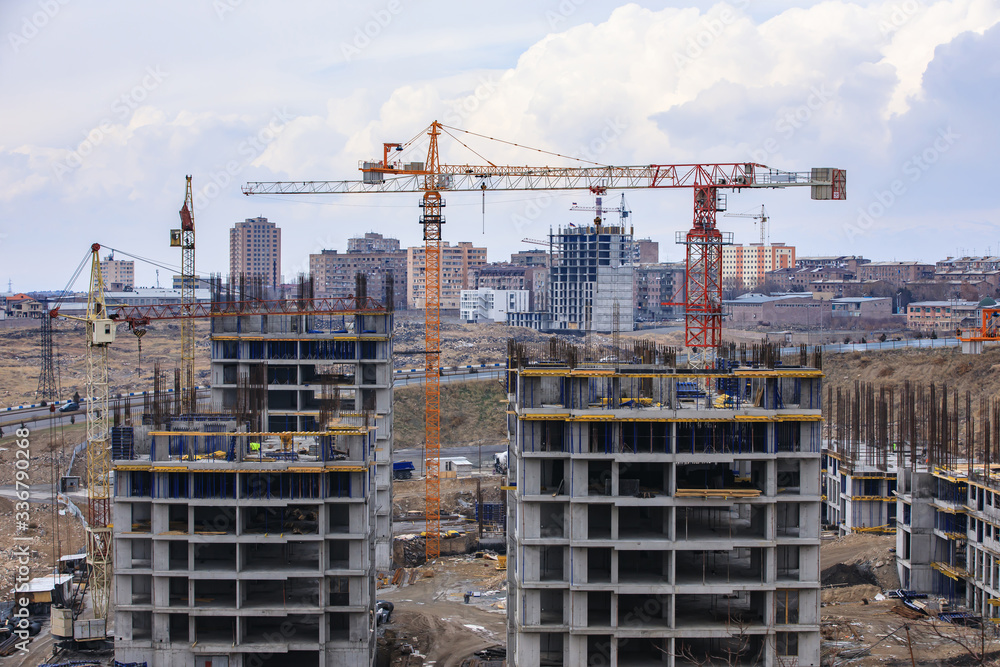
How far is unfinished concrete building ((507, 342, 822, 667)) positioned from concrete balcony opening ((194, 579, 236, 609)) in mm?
8943

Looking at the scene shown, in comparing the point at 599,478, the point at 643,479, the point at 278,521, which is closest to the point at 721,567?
the point at 643,479

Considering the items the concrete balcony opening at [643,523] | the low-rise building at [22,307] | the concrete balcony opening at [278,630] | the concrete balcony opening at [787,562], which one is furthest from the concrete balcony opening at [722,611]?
the low-rise building at [22,307]

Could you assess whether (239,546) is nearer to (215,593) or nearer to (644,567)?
(215,593)

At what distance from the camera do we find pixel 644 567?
3127cm

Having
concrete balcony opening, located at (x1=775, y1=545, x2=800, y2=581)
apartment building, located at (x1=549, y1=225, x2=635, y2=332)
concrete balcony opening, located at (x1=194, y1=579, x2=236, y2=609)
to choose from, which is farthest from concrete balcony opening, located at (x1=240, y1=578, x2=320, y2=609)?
apartment building, located at (x1=549, y1=225, x2=635, y2=332)

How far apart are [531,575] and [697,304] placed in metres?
32.3

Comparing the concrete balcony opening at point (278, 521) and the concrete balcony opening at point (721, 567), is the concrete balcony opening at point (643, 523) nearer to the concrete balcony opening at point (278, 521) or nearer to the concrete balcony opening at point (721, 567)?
the concrete balcony opening at point (721, 567)

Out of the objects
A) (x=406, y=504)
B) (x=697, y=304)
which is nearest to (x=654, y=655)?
(x=697, y=304)

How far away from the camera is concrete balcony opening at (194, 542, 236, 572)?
3170cm

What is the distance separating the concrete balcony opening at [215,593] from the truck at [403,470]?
4710cm

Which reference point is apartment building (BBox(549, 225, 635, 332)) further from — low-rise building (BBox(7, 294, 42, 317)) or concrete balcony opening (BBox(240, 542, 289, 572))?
concrete balcony opening (BBox(240, 542, 289, 572))

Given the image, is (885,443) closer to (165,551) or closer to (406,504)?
(406,504)

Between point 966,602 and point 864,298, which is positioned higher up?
point 864,298

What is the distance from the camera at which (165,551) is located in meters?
31.3
